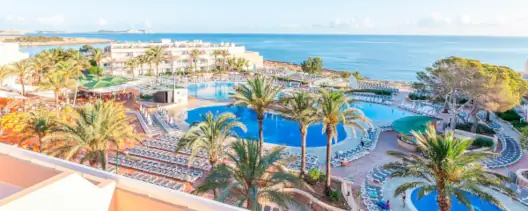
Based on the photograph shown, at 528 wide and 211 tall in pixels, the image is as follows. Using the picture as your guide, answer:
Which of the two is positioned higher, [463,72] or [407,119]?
[463,72]

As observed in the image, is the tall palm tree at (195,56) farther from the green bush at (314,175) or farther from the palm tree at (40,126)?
the green bush at (314,175)

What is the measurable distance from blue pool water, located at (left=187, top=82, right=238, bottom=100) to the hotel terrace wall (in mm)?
32023

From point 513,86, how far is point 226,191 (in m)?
22.3

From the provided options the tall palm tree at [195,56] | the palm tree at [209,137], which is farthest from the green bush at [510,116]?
the tall palm tree at [195,56]

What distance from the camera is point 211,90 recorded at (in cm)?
4116

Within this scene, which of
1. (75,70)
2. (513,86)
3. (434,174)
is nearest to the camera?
(434,174)

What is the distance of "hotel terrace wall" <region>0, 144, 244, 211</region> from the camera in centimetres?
380

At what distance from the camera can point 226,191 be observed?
9.45 m

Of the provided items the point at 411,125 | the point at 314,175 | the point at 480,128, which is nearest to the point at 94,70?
the point at 314,175

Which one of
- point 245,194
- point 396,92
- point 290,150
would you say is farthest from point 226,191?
point 396,92

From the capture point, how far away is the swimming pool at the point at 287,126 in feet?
78.8

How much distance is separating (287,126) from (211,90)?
52.7ft

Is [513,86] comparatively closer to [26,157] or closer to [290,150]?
[290,150]

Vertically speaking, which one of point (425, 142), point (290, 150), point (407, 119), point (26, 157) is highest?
point (26, 157)
